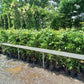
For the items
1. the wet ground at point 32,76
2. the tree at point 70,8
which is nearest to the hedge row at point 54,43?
the wet ground at point 32,76

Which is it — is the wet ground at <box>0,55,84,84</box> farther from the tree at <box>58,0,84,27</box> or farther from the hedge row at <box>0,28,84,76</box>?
the tree at <box>58,0,84,27</box>

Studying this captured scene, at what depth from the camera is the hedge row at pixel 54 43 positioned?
223 cm

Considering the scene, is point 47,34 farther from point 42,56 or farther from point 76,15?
point 76,15

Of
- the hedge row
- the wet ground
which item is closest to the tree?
the hedge row

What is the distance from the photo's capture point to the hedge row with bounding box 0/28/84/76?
7.32 ft

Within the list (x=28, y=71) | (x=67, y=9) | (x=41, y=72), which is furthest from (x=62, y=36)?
(x=67, y=9)

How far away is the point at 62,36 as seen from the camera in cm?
233

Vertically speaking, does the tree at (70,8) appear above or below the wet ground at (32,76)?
above

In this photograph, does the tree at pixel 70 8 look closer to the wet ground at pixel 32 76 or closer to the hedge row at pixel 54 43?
the hedge row at pixel 54 43

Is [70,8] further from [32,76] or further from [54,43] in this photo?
[32,76]

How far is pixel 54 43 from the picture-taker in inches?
98.8

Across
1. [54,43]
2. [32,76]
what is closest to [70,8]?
[54,43]

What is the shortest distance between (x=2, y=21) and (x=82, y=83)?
16.5 meters

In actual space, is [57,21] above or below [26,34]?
above
